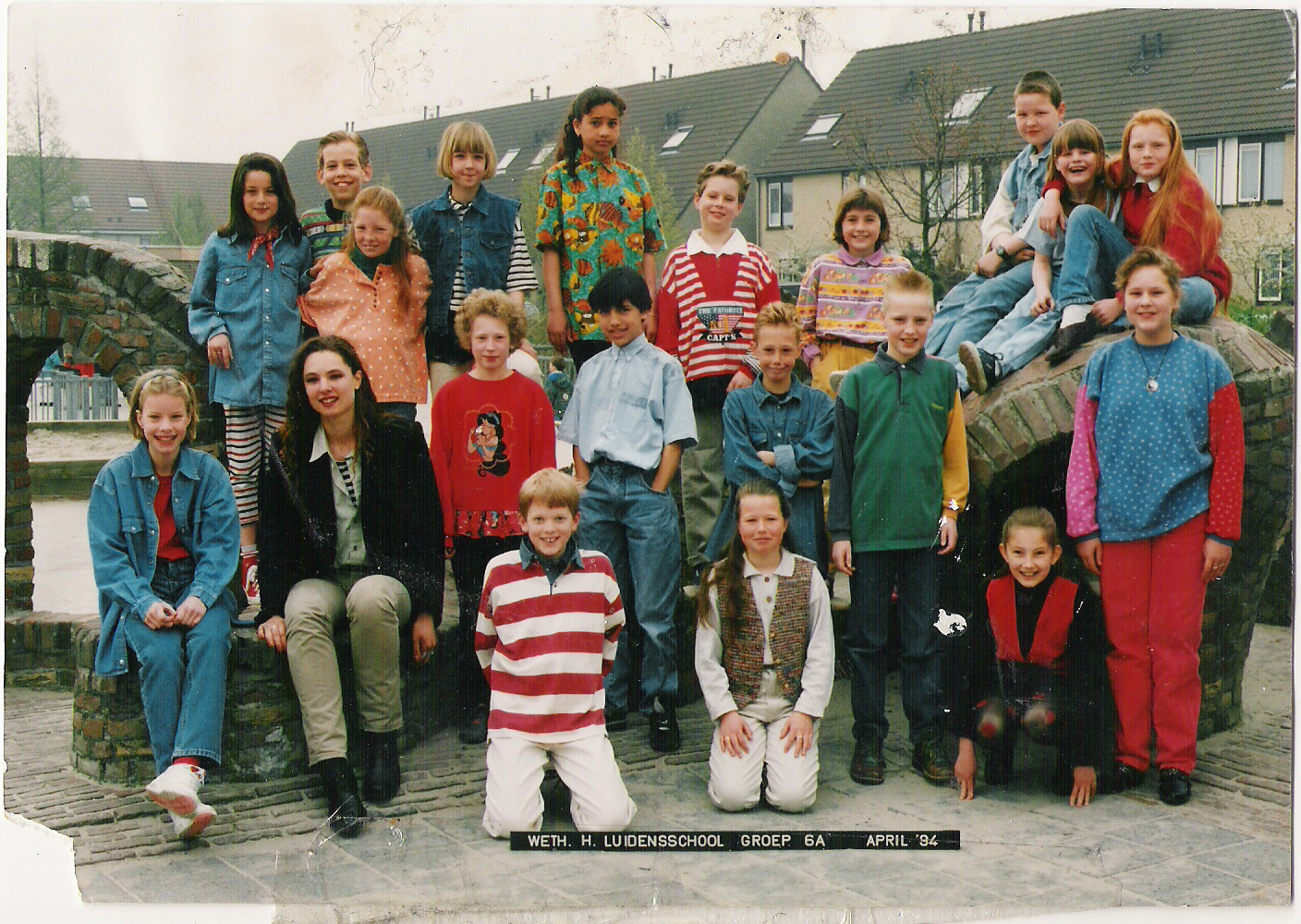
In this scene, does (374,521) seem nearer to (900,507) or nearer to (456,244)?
(456,244)

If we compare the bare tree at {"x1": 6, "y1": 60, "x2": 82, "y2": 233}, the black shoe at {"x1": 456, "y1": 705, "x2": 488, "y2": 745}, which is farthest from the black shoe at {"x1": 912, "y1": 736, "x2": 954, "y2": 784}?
the bare tree at {"x1": 6, "y1": 60, "x2": 82, "y2": 233}

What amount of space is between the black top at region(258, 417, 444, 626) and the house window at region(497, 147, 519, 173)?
1444mm

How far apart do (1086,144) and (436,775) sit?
361 centimetres

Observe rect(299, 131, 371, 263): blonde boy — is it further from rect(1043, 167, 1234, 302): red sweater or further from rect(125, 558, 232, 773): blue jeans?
rect(1043, 167, 1234, 302): red sweater

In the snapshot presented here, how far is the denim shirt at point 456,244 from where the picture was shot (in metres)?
5.61

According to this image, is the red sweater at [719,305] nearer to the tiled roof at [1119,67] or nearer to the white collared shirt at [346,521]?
the tiled roof at [1119,67]

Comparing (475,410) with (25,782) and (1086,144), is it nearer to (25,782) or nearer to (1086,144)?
(25,782)

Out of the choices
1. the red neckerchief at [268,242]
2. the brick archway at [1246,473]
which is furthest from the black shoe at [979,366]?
the red neckerchief at [268,242]

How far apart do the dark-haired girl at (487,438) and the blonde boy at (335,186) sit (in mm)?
781

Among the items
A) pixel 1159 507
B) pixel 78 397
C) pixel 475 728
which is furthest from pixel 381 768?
pixel 78 397

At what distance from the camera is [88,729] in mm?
4980

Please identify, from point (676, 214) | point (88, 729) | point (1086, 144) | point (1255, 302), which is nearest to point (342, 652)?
point (88, 729)

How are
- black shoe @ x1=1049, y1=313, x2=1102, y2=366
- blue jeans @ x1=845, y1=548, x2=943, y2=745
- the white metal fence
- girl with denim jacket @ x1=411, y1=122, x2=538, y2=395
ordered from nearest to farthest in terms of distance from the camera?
blue jeans @ x1=845, y1=548, x2=943, y2=745, black shoe @ x1=1049, y1=313, x2=1102, y2=366, girl with denim jacket @ x1=411, y1=122, x2=538, y2=395, the white metal fence

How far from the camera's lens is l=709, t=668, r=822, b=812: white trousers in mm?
4758
